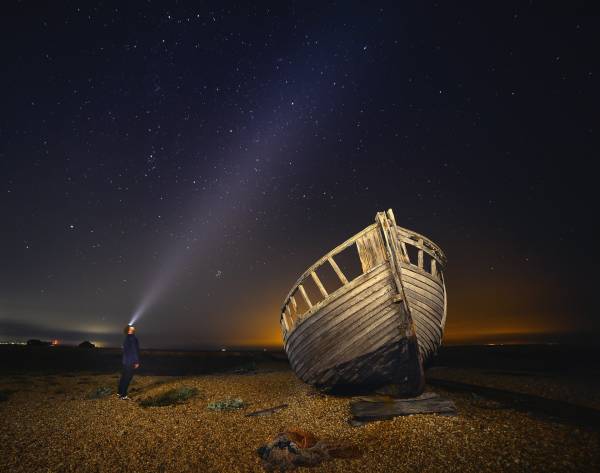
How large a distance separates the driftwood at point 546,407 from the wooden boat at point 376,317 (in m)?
2.61

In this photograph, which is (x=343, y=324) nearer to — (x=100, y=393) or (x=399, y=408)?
(x=399, y=408)

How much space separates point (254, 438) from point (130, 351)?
6.65 metres

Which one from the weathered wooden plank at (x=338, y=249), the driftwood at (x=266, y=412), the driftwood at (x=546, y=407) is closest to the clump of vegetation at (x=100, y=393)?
the driftwood at (x=266, y=412)

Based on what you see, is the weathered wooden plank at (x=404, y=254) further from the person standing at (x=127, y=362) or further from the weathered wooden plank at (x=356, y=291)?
the person standing at (x=127, y=362)

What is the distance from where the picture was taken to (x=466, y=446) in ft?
17.1

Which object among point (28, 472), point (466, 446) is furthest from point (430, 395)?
point (28, 472)

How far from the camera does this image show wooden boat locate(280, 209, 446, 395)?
766 cm

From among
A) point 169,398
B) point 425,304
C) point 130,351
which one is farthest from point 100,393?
point 425,304

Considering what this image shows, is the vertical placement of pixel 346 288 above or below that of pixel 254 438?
above

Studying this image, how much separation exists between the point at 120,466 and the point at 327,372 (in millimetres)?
5213

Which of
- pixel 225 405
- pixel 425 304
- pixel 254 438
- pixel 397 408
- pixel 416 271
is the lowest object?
pixel 254 438

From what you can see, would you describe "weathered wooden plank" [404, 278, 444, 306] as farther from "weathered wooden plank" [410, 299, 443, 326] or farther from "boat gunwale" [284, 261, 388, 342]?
"boat gunwale" [284, 261, 388, 342]

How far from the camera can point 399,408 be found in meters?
7.12

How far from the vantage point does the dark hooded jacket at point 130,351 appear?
10.7 meters
